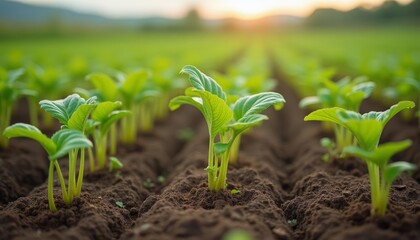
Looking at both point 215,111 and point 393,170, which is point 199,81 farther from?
point 393,170

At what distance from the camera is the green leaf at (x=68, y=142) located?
267cm

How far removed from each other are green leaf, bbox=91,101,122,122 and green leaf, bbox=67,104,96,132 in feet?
1.15

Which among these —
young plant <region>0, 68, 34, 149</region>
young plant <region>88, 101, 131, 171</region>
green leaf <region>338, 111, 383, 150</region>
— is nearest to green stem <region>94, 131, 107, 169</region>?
young plant <region>88, 101, 131, 171</region>

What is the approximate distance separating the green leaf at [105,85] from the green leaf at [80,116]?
1248mm

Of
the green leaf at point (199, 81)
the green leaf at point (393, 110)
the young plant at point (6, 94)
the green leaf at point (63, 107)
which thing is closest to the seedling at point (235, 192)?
the green leaf at point (199, 81)

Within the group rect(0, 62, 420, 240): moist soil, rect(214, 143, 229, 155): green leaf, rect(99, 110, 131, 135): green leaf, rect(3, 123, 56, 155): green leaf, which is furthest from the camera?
rect(99, 110, 131, 135): green leaf

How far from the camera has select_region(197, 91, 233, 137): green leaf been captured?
10.2 feet

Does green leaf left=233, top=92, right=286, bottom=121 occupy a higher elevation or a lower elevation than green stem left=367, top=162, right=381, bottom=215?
higher

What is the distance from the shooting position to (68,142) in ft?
9.13

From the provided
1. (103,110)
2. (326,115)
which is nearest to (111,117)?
(103,110)

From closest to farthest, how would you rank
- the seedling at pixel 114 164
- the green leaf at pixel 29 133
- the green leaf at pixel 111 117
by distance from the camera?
the green leaf at pixel 29 133 → the green leaf at pixel 111 117 → the seedling at pixel 114 164

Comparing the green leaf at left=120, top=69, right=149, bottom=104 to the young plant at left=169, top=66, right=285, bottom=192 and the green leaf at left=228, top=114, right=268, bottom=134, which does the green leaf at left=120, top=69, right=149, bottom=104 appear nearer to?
the young plant at left=169, top=66, right=285, bottom=192

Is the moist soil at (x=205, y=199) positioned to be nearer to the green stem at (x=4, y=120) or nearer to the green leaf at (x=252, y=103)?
the green stem at (x=4, y=120)

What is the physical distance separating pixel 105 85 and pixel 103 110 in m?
0.90
